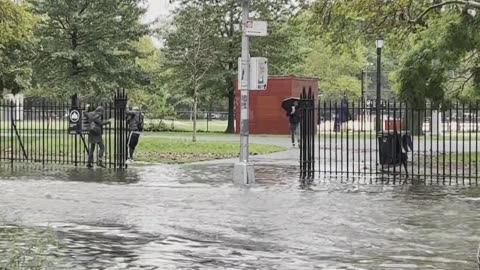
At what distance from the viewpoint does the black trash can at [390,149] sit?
19078 mm

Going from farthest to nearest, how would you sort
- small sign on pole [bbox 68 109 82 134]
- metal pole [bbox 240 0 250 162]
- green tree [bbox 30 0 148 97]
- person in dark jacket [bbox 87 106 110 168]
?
green tree [bbox 30 0 148 97] < small sign on pole [bbox 68 109 82 134] < person in dark jacket [bbox 87 106 110 168] < metal pole [bbox 240 0 250 162]

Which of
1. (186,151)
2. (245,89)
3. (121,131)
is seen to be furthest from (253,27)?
(186,151)

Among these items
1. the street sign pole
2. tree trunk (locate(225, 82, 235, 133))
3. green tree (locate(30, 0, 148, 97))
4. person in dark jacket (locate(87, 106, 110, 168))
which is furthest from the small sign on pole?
tree trunk (locate(225, 82, 235, 133))

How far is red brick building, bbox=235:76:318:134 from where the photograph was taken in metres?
40.6

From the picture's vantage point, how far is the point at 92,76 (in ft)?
128

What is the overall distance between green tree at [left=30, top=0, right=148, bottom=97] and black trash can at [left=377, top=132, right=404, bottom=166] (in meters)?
22.0

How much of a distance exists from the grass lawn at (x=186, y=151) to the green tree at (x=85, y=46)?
10.2 m

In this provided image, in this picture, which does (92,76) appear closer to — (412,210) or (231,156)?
(231,156)

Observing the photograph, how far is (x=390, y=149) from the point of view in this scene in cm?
1919

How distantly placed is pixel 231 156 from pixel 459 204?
1212 cm

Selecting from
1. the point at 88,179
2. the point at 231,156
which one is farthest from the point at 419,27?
the point at 88,179

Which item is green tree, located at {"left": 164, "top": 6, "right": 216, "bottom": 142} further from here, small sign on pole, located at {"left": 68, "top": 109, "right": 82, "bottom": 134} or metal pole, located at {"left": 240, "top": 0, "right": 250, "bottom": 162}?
metal pole, located at {"left": 240, "top": 0, "right": 250, "bottom": 162}

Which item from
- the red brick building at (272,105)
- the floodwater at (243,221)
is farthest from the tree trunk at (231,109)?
the floodwater at (243,221)

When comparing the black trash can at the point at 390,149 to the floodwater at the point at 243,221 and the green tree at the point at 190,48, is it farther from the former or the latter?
the green tree at the point at 190,48
